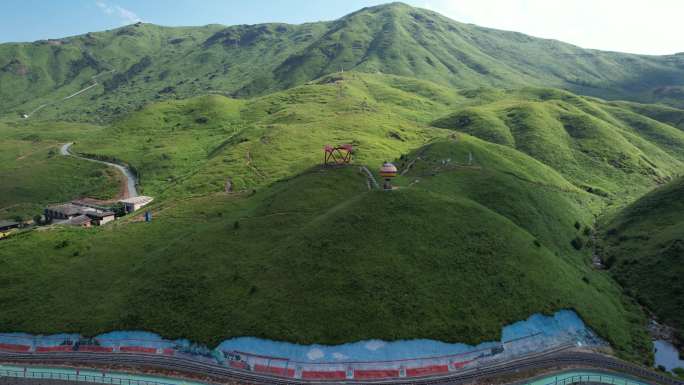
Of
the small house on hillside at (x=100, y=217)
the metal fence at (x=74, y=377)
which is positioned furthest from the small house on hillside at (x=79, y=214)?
the metal fence at (x=74, y=377)

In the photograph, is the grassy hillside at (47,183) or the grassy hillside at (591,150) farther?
the grassy hillside at (591,150)

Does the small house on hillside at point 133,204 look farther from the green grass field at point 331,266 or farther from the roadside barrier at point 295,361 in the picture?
the roadside barrier at point 295,361

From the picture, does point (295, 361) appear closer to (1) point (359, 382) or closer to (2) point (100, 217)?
(1) point (359, 382)

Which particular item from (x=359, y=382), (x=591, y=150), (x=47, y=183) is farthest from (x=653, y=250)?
(x=47, y=183)

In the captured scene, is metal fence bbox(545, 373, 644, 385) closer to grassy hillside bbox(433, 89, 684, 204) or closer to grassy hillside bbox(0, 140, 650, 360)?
grassy hillside bbox(0, 140, 650, 360)

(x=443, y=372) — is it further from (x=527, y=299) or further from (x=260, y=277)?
(x=260, y=277)
